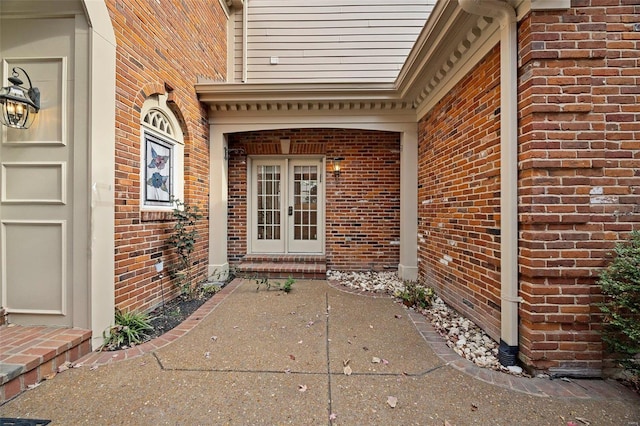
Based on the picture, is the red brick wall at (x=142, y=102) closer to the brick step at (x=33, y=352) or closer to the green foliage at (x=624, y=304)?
the brick step at (x=33, y=352)

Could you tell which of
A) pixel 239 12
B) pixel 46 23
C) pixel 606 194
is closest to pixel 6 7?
pixel 46 23

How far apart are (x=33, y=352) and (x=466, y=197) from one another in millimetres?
4084

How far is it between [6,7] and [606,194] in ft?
16.9

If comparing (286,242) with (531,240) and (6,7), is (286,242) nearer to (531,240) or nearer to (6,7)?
(531,240)

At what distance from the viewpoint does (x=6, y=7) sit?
224cm

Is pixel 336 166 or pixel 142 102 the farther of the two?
pixel 336 166

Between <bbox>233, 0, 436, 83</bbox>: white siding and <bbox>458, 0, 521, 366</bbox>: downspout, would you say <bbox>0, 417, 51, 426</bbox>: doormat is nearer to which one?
<bbox>458, 0, 521, 366</bbox>: downspout

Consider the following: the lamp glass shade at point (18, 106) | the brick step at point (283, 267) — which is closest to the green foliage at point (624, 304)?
the brick step at point (283, 267)

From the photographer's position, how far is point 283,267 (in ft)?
15.4

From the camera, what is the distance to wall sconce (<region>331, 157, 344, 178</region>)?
510 cm

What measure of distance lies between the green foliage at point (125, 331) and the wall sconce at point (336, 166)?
147 inches

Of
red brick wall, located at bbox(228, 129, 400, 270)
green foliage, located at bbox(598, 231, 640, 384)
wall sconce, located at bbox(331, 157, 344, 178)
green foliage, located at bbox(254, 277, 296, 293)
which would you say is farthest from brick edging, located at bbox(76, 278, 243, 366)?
green foliage, located at bbox(598, 231, 640, 384)

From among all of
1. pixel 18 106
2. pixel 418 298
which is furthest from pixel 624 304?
pixel 18 106

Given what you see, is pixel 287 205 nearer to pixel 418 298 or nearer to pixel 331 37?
pixel 418 298
